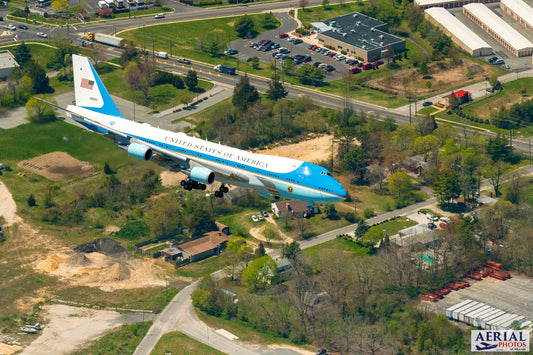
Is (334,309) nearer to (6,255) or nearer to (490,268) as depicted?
(490,268)

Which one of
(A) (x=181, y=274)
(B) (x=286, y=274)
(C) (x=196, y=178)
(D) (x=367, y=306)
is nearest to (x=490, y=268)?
(D) (x=367, y=306)

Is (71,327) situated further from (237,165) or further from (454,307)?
(454,307)

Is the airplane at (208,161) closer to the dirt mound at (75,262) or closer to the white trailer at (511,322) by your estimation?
the dirt mound at (75,262)

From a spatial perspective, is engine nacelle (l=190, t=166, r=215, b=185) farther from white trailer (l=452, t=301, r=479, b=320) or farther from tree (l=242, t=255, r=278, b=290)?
white trailer (l=452, t=301, r=479, b=320)

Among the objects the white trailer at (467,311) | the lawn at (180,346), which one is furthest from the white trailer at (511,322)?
the lawn at (180,346)

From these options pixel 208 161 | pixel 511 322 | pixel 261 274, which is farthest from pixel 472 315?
pixel 208 161

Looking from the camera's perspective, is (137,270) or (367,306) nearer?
(367,306)
